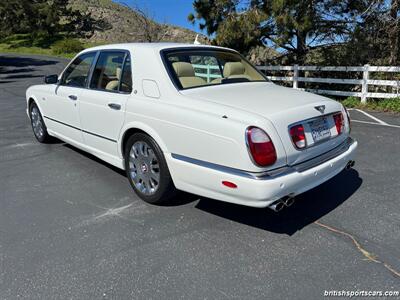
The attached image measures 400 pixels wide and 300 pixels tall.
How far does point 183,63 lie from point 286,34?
881cm

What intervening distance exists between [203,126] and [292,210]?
1396mm

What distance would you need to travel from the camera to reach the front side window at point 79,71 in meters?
4.93

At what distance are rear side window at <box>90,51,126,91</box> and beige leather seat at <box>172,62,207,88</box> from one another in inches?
29.4

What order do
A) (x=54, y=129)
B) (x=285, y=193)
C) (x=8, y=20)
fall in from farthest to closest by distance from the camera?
(x=8, y=20) → (x=54, y=129) → (x=285, y=193)

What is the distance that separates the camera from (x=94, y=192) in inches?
175

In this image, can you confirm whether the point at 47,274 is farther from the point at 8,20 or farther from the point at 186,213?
the point at 8,20

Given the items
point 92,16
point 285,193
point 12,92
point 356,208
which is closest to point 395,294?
point 285,193

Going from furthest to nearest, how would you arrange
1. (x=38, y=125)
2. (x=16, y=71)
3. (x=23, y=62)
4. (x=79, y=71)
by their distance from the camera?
(x=23, y=62), (x=16, y=71), (x=38, y=125), (x=79, y=71)

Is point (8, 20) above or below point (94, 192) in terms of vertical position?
above

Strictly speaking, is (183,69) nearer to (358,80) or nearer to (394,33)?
(358,80)

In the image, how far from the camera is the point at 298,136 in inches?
128

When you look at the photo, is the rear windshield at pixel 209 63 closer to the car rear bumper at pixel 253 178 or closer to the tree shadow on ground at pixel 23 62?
the car rear bumper at pixel 253 178

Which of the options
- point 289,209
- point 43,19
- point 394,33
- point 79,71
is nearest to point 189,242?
point 289,209

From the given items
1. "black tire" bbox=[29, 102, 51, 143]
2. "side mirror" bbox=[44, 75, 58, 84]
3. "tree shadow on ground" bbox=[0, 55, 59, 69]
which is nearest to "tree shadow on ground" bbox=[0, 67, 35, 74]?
"tree shadow on ground" bbox=[0, 55, 59, 69]
